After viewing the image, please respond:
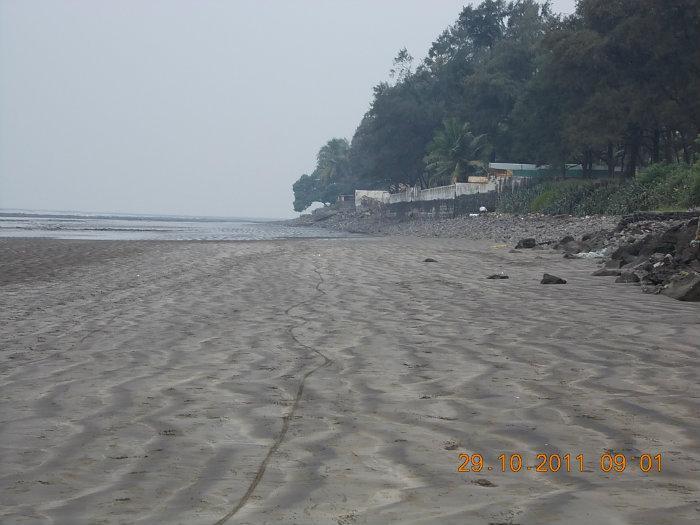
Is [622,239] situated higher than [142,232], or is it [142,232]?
[622,239]

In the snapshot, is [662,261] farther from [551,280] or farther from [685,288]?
[685,288]

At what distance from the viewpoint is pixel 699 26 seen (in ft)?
143

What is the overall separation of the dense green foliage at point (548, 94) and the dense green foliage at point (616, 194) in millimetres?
1843

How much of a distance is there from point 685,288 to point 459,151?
187 ft

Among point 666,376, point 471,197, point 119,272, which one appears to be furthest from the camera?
point 471,197

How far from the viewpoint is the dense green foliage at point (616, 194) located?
33.7 metres

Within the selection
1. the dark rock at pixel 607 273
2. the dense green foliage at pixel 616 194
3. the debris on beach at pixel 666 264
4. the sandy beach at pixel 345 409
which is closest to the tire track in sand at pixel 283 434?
the sandy beach at pixel 345 409

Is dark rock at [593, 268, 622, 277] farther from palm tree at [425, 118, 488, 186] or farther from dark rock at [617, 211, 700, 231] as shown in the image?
palm tree at [425, 118, 488, 186]

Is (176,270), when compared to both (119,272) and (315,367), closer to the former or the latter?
(119,272)

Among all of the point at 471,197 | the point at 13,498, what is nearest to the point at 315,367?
the point at 13,498

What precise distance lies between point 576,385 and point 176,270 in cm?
1293
